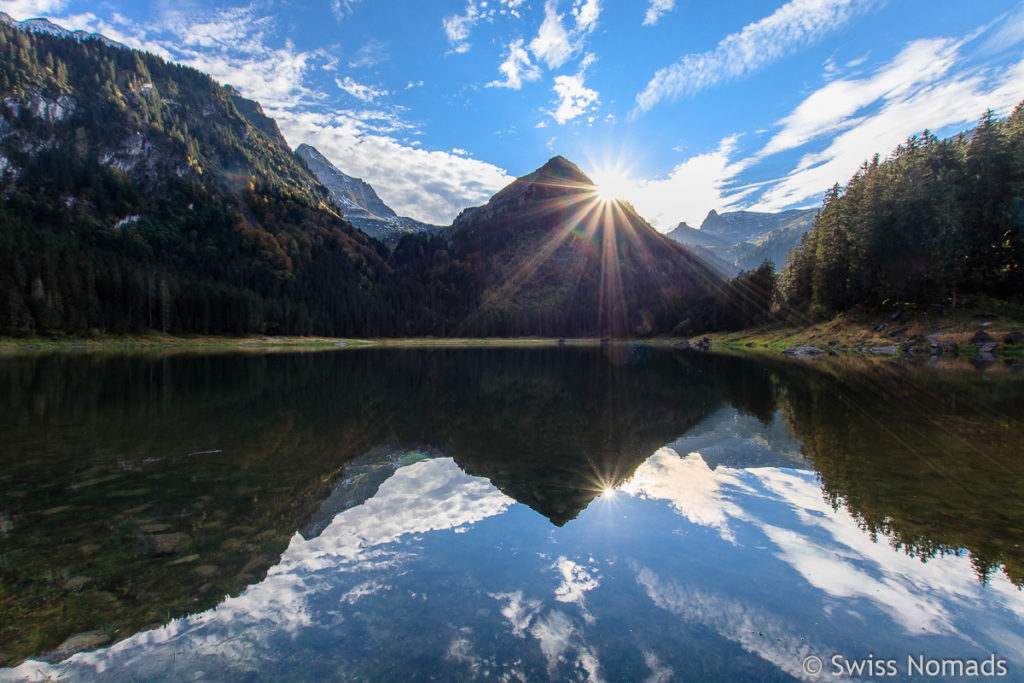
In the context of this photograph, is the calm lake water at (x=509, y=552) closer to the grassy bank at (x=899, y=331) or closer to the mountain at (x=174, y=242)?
the grassy bank at (x=899, y=331)

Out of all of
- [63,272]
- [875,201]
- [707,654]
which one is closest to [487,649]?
[707,654]

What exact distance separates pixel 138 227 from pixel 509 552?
189419 millimetres

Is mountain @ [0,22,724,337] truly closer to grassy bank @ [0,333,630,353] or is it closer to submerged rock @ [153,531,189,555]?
grassy bank @ [0,333,630,353]

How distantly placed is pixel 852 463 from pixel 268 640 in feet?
44.6

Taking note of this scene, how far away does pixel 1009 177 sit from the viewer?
49.4m

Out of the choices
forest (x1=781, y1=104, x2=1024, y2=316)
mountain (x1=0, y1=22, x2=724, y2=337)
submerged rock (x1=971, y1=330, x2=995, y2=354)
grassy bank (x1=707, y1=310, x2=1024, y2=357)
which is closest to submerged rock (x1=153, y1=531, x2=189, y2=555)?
grassy bank (x1=707, y1=310, x2=1024, y2=357)

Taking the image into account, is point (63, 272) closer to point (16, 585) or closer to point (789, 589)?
point (16, 585)

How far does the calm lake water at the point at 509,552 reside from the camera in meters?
4.94

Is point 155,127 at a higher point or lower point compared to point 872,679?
higher
